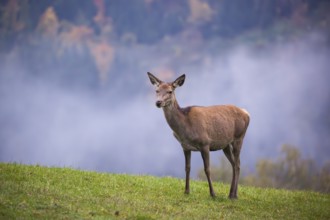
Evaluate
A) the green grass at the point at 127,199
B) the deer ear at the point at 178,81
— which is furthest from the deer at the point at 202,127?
the green grass at the point at 127,199

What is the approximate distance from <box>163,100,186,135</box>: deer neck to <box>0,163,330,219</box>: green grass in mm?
1957

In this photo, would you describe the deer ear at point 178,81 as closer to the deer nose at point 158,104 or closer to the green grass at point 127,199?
the deer nose at point 158,104

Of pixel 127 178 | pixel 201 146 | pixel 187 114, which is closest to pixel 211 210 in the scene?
pixel 201 146

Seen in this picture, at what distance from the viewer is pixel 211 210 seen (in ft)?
44.4

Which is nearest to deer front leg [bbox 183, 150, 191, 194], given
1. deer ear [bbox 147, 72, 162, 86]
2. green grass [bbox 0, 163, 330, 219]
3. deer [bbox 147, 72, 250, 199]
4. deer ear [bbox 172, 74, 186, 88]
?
deer [bbox 147, 72, 250, 199]

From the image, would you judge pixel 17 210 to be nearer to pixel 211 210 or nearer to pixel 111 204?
pixel 111 204

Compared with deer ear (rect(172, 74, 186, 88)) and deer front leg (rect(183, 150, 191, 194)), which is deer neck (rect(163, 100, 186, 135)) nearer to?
deer ear (rect(172, 74, 186, 88))

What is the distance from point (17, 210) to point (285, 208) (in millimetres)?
7974

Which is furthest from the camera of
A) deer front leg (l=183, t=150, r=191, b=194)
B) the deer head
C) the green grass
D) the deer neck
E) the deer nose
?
deer front leg (l=183, t=150, r=191, b=194)

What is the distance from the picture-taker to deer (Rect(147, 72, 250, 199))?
1535 cm

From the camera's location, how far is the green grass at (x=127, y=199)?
37.8 feet

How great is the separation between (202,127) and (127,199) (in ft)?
10.9

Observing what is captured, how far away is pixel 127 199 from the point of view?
540 inches

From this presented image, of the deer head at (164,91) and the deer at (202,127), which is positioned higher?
the deer head at (164,91)
